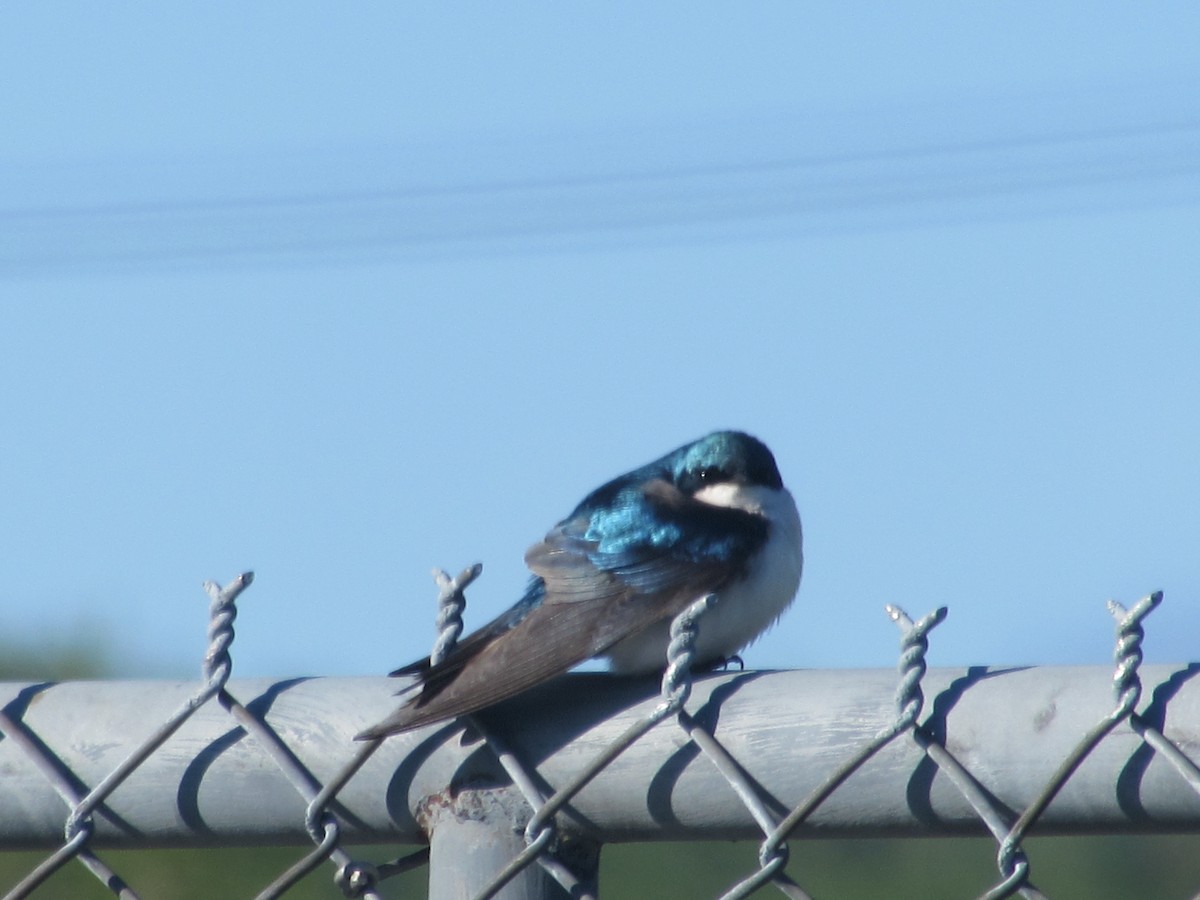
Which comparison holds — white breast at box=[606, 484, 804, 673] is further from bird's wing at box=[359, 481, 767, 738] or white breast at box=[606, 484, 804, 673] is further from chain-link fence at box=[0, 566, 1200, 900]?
chain-link fence at box=[0, 566, 1200, 900]

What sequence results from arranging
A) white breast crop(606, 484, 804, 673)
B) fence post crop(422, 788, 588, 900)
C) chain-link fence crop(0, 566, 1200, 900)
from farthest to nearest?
white breast crop(606, 484, 804, 673) → fence post crop(422, 788, 588, 900) → chain-link fence crop(0, 566, 1200, 900)

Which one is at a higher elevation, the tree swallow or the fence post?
the tree swallow

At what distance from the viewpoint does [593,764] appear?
130cm

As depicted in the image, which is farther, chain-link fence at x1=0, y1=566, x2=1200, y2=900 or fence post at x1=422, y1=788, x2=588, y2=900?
fence post at x1=422, y1=788, x2=588, y2=900

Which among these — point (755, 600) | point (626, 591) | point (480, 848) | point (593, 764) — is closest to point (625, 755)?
point (593, 764)

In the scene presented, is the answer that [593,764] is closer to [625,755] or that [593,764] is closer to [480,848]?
[625,755]

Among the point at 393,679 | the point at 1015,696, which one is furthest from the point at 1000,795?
the point at 393,679

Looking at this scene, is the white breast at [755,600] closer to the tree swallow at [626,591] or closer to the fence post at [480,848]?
the tree swallow at [626,591]

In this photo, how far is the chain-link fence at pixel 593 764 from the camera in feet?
3.81

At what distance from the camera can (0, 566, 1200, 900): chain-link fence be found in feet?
3.81

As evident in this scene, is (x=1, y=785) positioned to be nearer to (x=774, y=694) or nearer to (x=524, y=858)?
(x=524, y=858)

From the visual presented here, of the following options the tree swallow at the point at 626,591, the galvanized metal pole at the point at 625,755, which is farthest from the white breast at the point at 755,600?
the galvanized metal pole at the point at 625,755

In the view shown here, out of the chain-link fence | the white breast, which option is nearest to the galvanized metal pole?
the chain-link fence

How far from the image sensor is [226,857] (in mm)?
5352
